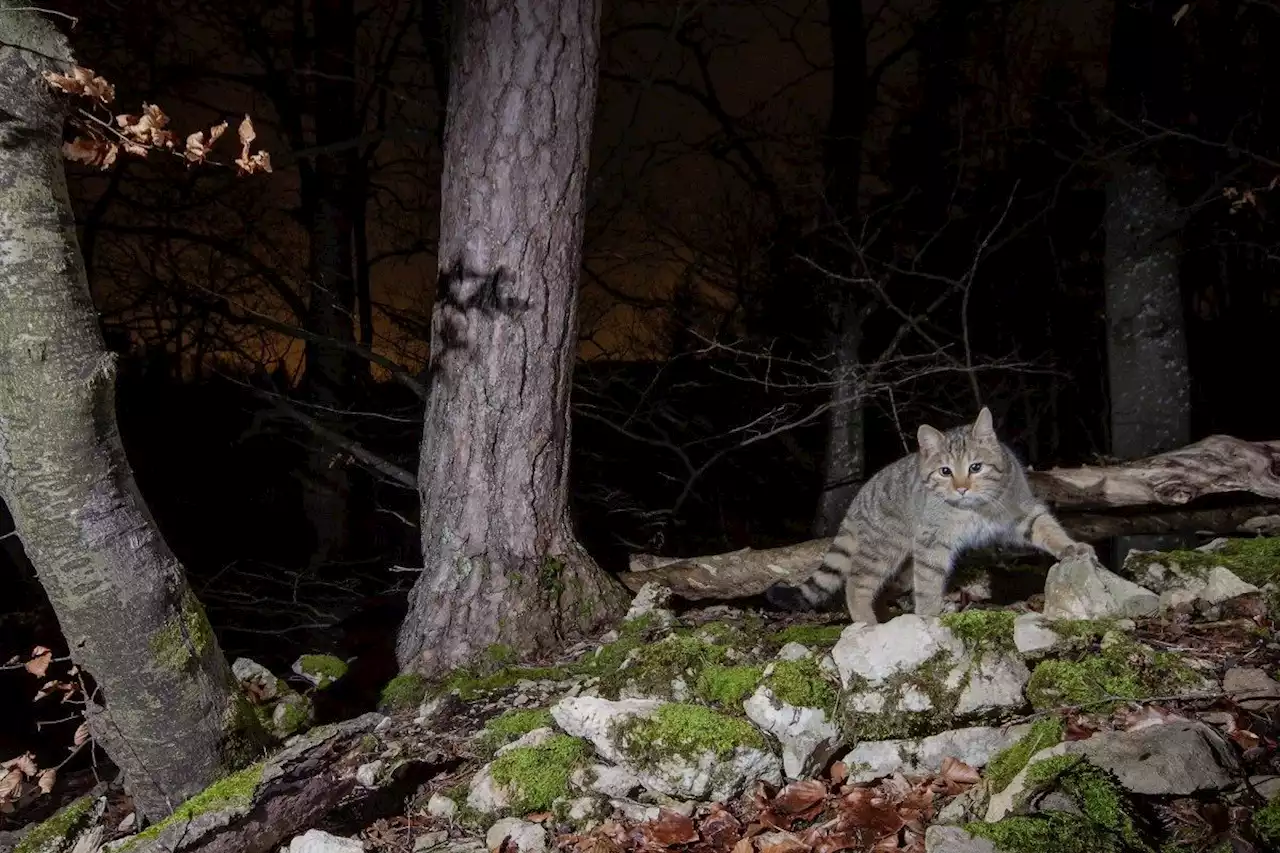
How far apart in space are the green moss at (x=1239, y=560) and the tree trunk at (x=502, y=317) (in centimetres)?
296

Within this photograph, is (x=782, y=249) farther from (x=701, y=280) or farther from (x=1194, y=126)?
(x=1194, y=126)

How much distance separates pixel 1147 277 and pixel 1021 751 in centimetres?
600

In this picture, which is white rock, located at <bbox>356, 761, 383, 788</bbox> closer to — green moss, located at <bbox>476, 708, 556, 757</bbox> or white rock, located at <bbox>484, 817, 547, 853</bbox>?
green moss, located at <bbox>476, 708, 556, 757</bbox>

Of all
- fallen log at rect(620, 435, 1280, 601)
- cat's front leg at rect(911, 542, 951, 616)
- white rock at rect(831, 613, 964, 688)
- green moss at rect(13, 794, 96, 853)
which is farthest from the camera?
fallen log at rect(620, 435, 1280, 601)

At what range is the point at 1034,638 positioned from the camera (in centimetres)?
335

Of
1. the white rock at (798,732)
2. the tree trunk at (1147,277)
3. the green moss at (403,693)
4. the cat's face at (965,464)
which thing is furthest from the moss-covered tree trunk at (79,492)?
the tree trunk at (1147,277)

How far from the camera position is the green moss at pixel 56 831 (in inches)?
136

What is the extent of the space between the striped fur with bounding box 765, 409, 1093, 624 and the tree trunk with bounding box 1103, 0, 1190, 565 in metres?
2.65

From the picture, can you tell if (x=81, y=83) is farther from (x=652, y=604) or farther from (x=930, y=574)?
(x=930, y=574)

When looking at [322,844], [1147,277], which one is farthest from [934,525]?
[1147,277]

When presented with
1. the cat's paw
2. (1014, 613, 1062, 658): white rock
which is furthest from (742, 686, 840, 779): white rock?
the cat's paw

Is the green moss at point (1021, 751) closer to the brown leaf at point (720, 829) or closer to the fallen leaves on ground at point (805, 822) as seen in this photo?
the fallen leaves on ground at point (805, 822)

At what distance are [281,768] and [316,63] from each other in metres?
8.98

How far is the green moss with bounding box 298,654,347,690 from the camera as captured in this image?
179 inches
